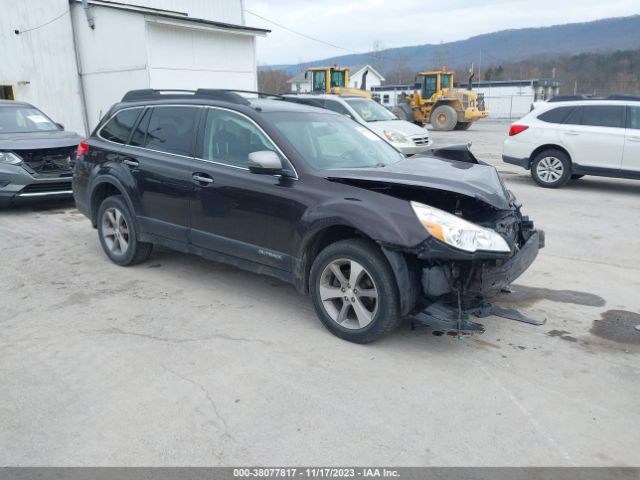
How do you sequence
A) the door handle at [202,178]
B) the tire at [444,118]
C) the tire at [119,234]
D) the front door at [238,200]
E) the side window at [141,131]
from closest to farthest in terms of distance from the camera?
1. the front door at [238,200]
2. the door handle at [202,178]
3. the side window at [141,131]
4. the tire at [119,234]
5. the tire at [444,118]

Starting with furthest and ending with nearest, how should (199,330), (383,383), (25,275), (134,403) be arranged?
(25,275) → (199,330) → (383,383) → (134,403)

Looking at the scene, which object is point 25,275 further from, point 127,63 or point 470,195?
point 127,63

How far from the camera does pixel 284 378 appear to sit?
3.57 meters

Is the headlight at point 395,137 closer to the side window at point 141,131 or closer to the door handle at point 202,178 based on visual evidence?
the side window at point 141,131

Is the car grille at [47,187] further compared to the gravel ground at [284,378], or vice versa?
the car grille at [47,187]

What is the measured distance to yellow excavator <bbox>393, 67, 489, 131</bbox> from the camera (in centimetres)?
2778

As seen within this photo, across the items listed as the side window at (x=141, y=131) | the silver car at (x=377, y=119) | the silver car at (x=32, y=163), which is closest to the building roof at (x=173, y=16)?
the silver car at (x=377, y=119)

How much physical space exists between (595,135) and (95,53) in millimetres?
13533

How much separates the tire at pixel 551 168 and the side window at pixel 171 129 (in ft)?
Answer: 26.3

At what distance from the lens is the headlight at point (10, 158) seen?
27.0 feet

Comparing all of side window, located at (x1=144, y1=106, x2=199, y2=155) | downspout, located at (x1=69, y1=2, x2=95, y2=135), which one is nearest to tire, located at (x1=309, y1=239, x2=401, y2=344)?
side window, located at (x1=144, y1=106, x2=199, y2=155)

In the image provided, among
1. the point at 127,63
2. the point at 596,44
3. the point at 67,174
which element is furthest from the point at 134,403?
the point at 596,44

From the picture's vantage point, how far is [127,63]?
14961 millimetres

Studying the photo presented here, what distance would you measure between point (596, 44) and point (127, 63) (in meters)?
156
